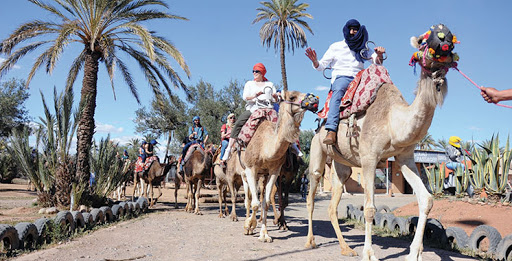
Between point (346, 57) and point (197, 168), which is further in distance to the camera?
point (197, 168)

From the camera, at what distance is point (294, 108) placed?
664 cm

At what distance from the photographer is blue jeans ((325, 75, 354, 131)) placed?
18.9 ft

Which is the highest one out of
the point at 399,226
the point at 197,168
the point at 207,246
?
the point at 197,168

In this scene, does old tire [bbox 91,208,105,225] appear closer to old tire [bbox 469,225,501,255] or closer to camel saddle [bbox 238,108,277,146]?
camel saddle [bbox 238,108,277,146]

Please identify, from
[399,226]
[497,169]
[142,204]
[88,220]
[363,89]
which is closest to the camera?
[363,89]

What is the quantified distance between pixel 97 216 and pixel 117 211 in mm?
1532

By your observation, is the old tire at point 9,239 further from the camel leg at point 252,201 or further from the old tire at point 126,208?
the old tire at point 126,208

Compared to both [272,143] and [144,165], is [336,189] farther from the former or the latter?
[144,165]

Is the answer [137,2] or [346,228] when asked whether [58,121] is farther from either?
[346,228]

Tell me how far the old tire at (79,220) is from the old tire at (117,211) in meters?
2.00

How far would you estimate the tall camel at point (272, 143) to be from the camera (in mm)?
6582

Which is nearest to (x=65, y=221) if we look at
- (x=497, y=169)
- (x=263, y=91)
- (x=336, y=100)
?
(x=263, y=91)

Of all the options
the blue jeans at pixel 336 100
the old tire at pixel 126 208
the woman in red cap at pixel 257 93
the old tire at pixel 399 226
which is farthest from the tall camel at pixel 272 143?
the old tire at pixel 126 208

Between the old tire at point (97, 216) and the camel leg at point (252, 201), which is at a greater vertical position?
the camel leg at point (252, 201)
